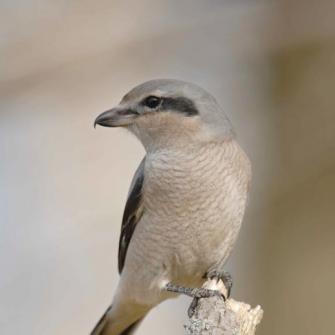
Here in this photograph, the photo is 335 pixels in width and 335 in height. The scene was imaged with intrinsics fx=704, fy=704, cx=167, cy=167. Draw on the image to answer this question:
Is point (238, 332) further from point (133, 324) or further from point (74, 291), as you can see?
point (74, 291)

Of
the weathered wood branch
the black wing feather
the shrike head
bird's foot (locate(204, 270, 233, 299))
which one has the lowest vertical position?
bird's foot (locate(204, 270, 233, 299))

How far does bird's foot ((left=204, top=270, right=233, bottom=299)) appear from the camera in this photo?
4.40ft

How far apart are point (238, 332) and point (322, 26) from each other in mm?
1136

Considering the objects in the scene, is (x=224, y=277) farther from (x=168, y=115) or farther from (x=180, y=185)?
(x=168, y=115)

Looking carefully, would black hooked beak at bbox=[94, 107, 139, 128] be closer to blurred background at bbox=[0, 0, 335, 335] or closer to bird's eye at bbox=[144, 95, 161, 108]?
bird's eye at bbox=[144, 95, 161, 108]

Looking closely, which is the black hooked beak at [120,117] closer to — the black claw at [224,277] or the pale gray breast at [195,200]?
the pale gray breast at [195,200]

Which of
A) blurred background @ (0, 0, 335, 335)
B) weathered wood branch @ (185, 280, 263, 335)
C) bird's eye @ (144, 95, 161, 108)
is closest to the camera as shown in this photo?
weathered wood branch @ (185, 280, 263, 335)

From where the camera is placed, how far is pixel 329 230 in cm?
197

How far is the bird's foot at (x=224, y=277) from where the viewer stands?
1.34m

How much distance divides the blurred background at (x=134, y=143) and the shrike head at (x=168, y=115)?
696 millimetres

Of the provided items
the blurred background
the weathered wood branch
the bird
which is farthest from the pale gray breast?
the blurred background

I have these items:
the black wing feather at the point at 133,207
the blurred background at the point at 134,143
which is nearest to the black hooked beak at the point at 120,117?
the black wing feather at the point at 133,207

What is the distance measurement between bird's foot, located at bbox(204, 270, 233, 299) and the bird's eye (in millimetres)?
357

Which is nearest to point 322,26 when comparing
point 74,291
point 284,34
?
point 284,34
